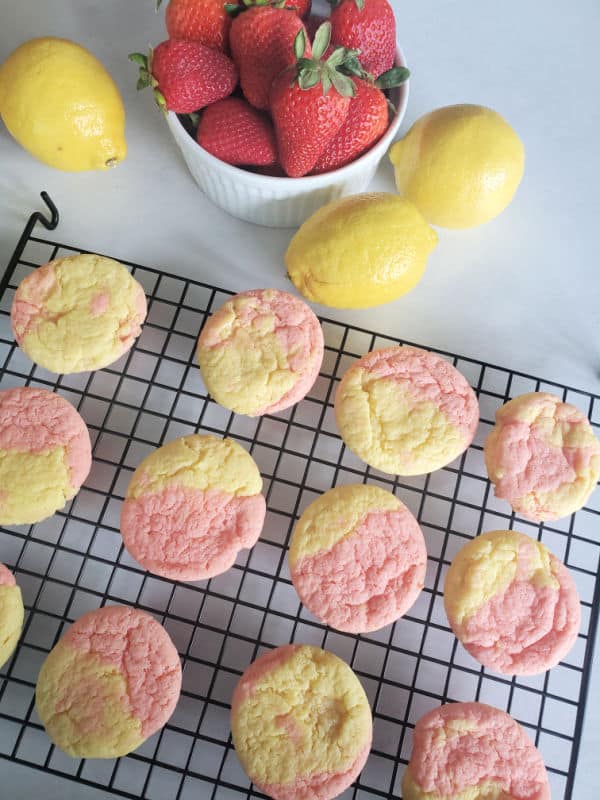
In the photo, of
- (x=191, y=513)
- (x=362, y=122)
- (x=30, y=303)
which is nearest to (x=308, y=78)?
(x=362, y=122)

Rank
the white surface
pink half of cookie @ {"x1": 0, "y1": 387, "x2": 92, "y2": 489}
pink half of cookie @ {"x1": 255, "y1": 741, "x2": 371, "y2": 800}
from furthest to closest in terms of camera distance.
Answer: the white surface, pink half of cookie @ {"x1": 0, "y1": 387, "x2": 92, "y2": 489}, pink half of cookie @ {"x1": 255, "y1": 741, "x2": 371, "y2": 800}

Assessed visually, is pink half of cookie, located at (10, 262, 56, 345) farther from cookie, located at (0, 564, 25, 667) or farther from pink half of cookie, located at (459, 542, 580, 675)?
pink half of cookie, located at (459, 542, 580, 675)

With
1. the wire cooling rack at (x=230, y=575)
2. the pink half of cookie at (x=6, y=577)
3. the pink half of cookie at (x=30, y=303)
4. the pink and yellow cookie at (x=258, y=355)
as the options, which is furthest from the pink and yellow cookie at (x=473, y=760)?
the pink half of cookie at (x=30, y=303)

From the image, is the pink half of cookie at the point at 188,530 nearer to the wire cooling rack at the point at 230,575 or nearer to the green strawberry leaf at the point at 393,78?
the wire cooling rack at the point at 230,575

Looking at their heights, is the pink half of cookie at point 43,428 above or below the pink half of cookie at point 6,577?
above

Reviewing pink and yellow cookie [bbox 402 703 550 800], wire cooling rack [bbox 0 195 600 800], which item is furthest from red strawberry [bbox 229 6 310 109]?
pink and yellow cookie [bbox 402 703 550 800]

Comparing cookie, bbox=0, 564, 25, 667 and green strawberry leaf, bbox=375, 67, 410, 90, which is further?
green strawberry leaf, bbox=375, 67, 410, 90
